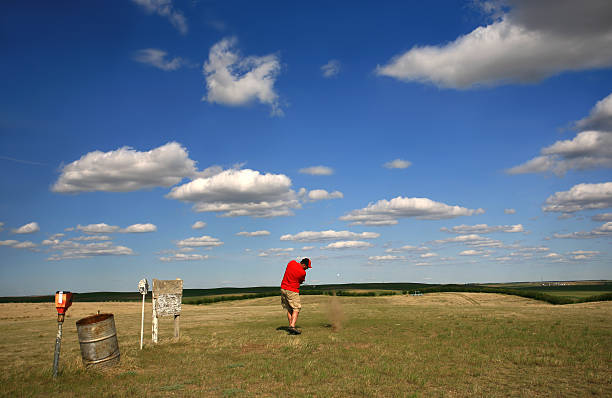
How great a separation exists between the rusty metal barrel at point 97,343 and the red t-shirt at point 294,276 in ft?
23.9

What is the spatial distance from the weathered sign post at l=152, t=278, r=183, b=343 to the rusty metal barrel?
12.1ft

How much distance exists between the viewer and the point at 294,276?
17391mm

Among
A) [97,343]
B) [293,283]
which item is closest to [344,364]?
[97,343]


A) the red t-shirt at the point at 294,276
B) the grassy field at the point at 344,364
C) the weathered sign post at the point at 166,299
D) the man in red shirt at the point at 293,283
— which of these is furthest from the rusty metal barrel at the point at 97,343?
the red t-shirt at the point at 294,276

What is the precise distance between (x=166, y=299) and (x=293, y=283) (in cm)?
483

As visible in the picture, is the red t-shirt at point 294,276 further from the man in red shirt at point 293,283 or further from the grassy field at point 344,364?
the grassy field at point 344,364

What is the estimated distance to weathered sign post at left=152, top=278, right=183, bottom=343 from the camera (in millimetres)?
15234

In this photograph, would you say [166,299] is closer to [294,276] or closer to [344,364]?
[294,276]

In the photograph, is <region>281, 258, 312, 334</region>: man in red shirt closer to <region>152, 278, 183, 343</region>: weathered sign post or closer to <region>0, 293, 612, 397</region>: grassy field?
<region>0, 293, 612, 397</region>: grassy field

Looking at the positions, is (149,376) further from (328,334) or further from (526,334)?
(526,334)

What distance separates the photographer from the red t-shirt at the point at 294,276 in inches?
682

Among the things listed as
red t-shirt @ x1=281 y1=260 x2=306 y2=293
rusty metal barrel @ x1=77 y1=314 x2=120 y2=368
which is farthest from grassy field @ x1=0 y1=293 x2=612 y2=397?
red t-shirt @ x1=281 y1=260 x2=306 y2=293

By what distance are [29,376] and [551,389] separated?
38.4 ft

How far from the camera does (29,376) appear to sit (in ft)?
34.6
